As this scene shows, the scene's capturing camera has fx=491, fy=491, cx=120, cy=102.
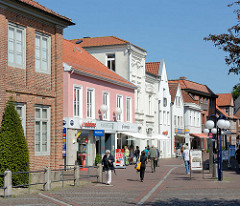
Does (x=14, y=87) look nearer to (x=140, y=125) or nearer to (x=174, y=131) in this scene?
(x=140, y=125)

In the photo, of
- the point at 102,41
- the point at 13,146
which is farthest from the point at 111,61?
the point at 13,146

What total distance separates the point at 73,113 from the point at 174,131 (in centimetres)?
2977

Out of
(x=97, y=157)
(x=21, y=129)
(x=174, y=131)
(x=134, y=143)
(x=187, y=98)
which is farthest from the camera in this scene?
(x=187, y=98)

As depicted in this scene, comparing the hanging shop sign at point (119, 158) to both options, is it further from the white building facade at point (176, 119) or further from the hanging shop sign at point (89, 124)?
the white building facade at point (176, 119)

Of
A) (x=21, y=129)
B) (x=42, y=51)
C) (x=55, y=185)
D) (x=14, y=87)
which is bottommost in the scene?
(x=55, y=185)

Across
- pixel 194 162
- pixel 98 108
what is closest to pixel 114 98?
pixel 98 108

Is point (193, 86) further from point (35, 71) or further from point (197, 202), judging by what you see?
point (197, 202)

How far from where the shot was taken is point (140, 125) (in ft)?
152

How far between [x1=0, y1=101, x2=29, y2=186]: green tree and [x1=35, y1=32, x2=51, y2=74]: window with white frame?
3142 millimetres

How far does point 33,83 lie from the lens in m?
20.9

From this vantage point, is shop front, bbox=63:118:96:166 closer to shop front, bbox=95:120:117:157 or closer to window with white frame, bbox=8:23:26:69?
shop front, bbox=95:120:117:157

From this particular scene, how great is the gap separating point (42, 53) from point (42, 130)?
3.41 metres

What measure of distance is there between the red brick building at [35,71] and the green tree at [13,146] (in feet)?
2.21

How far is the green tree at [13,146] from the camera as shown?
59.7 feet
